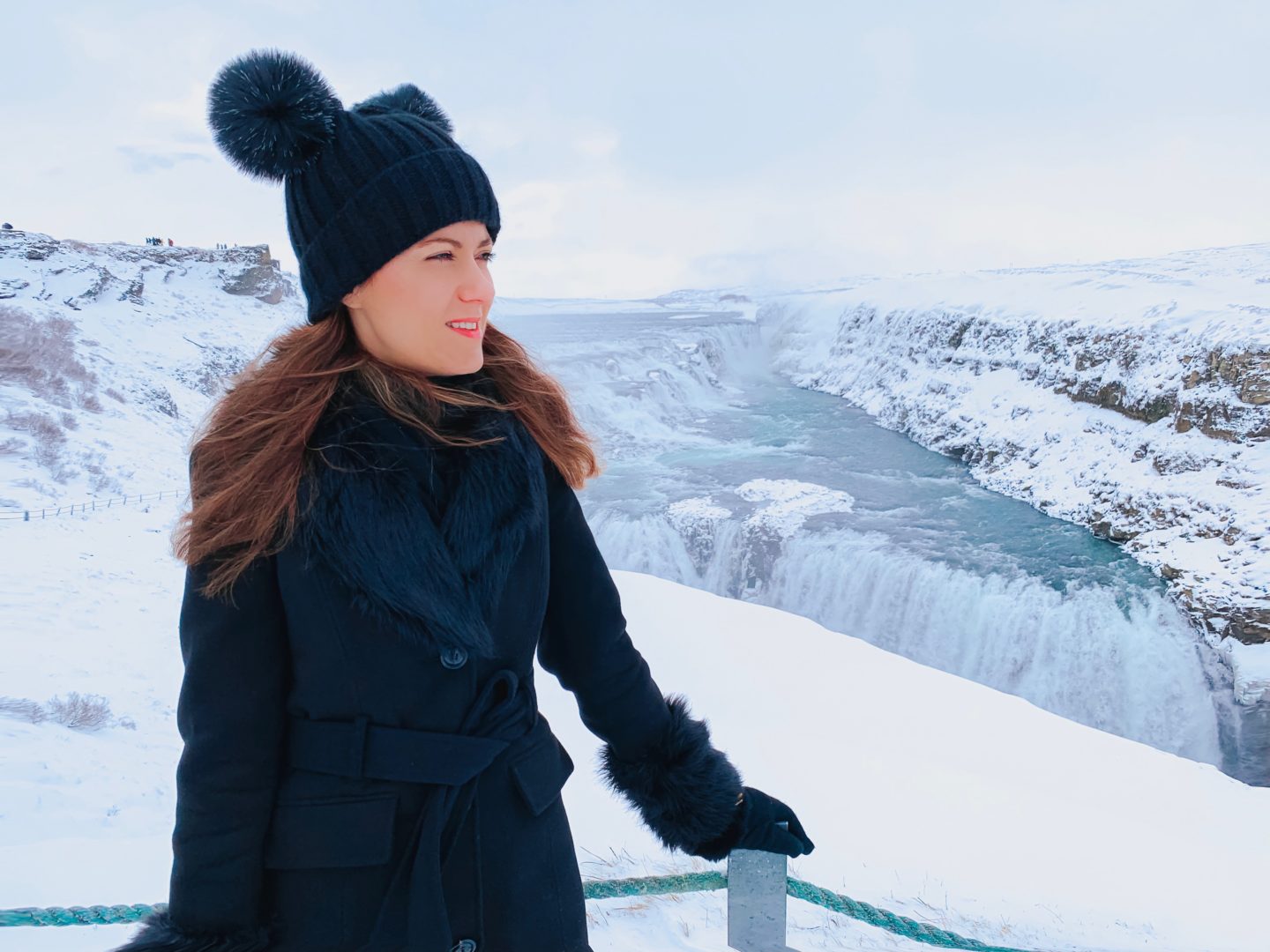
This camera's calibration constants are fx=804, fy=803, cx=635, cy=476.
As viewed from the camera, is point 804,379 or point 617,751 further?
point 804,379

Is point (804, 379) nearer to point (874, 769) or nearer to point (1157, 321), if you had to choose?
point (1157, 321)

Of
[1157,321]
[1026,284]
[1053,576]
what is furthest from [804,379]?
[1053,576]

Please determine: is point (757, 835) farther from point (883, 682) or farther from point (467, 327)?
point (883, 682)

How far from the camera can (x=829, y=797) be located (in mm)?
4594

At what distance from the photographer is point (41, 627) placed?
311 inches

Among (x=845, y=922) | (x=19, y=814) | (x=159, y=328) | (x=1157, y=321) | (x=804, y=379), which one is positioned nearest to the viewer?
(x=845, y=922)

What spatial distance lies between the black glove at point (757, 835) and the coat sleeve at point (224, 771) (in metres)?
0.78

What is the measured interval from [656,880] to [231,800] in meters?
1.01

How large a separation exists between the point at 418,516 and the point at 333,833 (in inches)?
19.0

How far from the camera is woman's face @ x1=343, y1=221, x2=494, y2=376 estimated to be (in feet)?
4.42

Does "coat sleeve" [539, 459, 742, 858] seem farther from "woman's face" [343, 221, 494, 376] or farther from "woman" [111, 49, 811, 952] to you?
"woman's face" [343, 221, 494, 376]

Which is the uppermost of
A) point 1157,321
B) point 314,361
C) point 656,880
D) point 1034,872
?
point 1157,321

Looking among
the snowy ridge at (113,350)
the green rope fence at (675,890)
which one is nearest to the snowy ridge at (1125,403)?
the green rope fence at (675,890)

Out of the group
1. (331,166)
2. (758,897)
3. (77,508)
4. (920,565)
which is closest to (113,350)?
(77,508)
